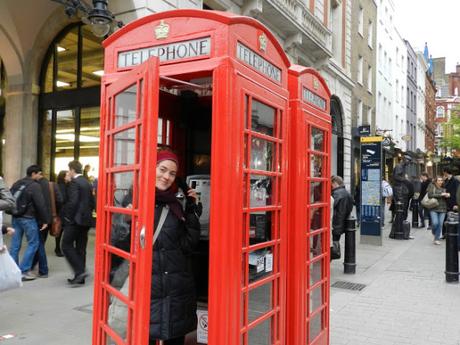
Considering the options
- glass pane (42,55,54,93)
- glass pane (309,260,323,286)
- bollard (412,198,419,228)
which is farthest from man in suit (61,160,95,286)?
bollard (412,198,419,228)

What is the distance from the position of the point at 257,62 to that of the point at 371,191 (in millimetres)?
9791

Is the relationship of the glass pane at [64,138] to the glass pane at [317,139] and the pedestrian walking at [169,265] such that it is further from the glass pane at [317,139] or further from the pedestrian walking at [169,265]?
the pedestrian walking at [169,265]

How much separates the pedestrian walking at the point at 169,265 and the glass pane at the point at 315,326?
1.38 metres

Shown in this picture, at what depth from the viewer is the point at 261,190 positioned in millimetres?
3207

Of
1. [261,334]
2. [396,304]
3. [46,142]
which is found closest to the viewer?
[261,334]

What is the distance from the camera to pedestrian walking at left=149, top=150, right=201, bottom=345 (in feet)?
9.83

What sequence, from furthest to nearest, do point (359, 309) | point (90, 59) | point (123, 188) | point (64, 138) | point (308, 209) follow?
point (64, 138) → point (90, 59) → point (359, 309) → point (308, 209) → point (123, 188)

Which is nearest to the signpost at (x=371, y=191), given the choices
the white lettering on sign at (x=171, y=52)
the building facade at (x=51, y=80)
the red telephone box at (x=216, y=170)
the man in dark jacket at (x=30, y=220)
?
the building facade at (x=51, y=80)

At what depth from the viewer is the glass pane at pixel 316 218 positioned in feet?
13.3

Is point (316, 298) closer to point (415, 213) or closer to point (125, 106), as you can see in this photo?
point (125, 106)

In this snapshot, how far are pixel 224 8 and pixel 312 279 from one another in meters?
8.95

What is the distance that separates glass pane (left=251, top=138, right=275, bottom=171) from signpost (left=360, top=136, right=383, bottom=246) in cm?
931

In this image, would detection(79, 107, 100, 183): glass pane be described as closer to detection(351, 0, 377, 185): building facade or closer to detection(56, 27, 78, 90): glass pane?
detection(56, 27, 78, 90): glass pane

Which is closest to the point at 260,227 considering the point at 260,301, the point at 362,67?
the point at 260,301
